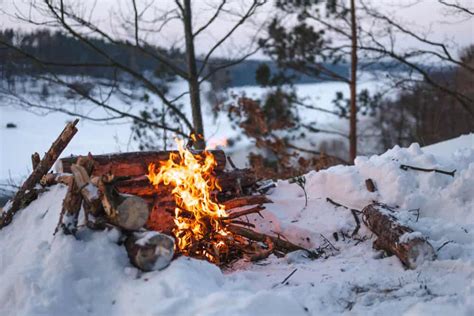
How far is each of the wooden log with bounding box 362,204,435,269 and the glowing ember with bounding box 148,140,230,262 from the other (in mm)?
1644

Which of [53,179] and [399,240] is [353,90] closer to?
[399,240]

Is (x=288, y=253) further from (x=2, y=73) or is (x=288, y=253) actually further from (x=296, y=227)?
(x=2, y=73)

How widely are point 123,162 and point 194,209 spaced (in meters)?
1.04

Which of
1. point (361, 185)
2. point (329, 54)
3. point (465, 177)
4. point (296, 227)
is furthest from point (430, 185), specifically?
point (329, 54)

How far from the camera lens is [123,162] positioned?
510 cm

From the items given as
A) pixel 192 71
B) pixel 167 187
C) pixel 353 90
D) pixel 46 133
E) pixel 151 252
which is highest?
pixel 192 71

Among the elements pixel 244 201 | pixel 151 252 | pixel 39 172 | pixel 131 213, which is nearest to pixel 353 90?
pixel 244 201

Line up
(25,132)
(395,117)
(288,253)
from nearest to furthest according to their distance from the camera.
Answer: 1. (288,253)
2. (25,132)
3. (395,117)

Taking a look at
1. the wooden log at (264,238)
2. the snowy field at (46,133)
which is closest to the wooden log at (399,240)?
the wooden log at (264,238)

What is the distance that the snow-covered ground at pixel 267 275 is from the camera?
3062 mm

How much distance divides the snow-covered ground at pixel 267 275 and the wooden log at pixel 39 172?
136 mm

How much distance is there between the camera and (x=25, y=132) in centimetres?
1153

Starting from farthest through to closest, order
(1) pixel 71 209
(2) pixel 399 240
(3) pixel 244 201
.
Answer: (3) pixel 244 201 < (2) pixel 399 240 < (1) pixel 71 209

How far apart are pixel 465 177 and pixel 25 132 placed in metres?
10.6
